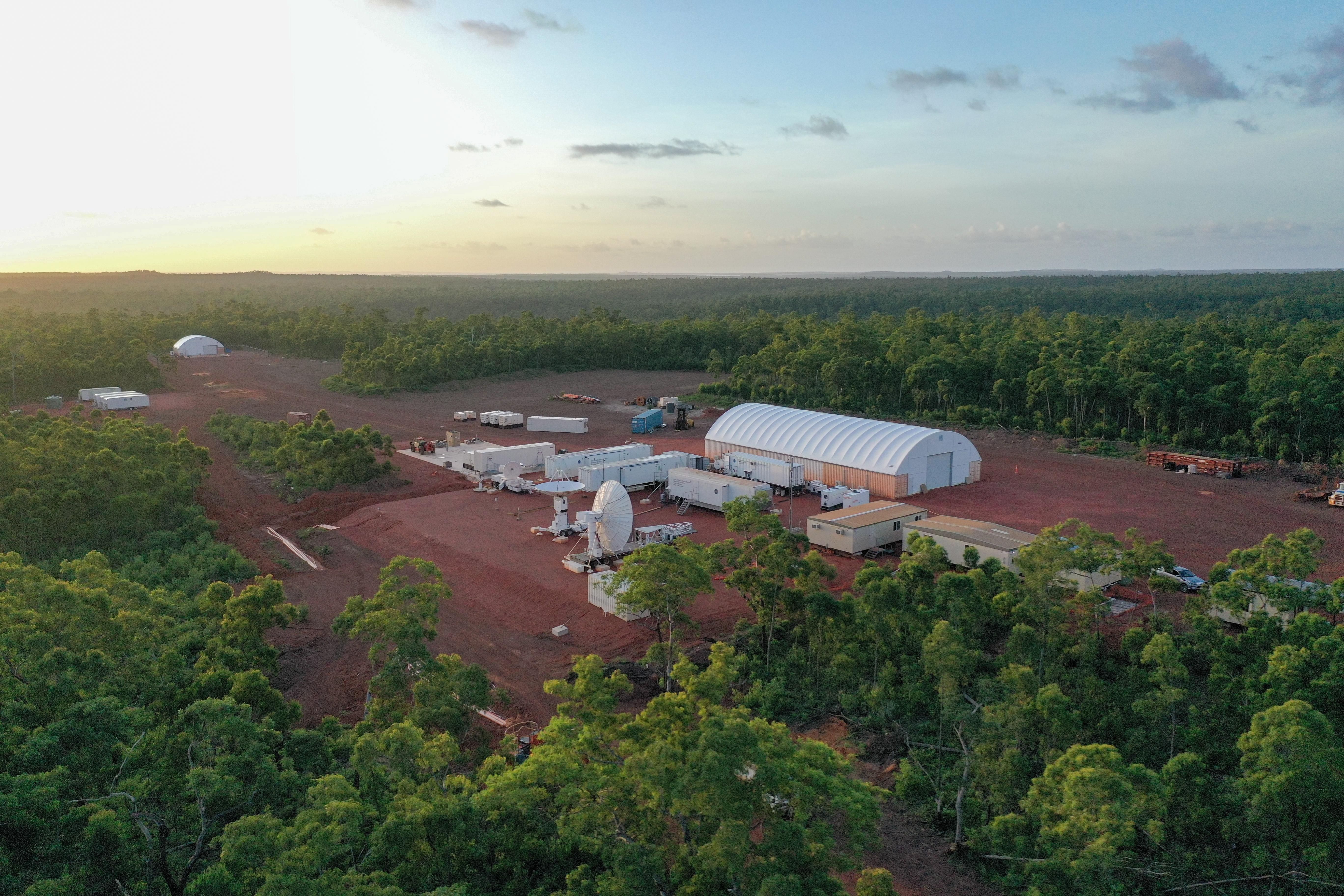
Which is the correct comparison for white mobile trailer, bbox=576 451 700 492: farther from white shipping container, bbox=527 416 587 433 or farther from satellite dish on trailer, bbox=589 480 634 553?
white shipping container, bbox=527 416 587 433

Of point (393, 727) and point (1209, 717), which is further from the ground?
point (393, 727)

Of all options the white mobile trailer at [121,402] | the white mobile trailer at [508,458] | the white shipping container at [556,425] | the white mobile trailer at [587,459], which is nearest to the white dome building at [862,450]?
the white mobile trailer at [587,459]

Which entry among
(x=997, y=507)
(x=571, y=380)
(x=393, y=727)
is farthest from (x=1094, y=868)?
(x=571, y=380)

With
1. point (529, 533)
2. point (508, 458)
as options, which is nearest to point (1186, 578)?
point (529, 533)

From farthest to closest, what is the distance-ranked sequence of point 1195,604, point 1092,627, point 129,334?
point 129,334, point 1092,627, point 1195,604

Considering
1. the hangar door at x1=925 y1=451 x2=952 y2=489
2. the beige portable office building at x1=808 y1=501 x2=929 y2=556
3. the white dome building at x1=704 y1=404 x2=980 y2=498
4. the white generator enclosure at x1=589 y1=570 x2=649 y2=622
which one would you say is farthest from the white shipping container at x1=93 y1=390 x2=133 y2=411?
the hangar door at x1=925 y1=451 x2=952 y2=489

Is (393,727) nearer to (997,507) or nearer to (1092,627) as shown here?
(1092,627)
